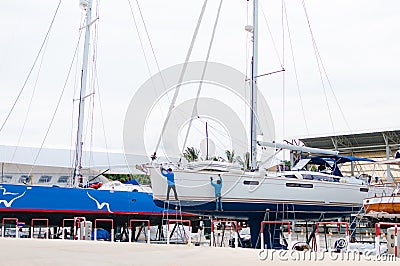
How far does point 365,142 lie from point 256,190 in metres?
19.1

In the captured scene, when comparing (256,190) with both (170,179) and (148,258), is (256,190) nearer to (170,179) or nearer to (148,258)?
(170,179)

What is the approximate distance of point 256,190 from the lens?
17938mm

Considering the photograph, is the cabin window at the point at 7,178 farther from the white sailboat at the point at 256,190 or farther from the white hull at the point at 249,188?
the white hull at the point at 249,188

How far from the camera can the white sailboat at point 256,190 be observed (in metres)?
17.4

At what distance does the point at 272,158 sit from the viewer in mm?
20469

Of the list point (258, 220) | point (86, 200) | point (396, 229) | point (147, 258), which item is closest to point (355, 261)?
point (396, 229)

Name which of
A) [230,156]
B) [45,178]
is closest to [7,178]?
[45,178]

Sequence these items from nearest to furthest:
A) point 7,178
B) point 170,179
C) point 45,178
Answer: point 170,179
point 7,178
point 45,178

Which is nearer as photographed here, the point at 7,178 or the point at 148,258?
the point at 148,258

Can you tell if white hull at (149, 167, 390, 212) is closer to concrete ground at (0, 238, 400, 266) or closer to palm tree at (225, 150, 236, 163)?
palm tree at (225, 150, 236, 163)

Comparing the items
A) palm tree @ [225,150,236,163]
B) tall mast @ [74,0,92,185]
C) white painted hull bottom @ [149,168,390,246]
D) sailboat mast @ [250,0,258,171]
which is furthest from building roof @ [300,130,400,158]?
tall mast @ [74,0,92,185]

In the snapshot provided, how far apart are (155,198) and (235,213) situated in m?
2.84

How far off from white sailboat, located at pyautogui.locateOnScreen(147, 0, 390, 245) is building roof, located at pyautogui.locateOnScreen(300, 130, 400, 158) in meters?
13.1

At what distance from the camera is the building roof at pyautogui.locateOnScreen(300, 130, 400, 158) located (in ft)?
107
